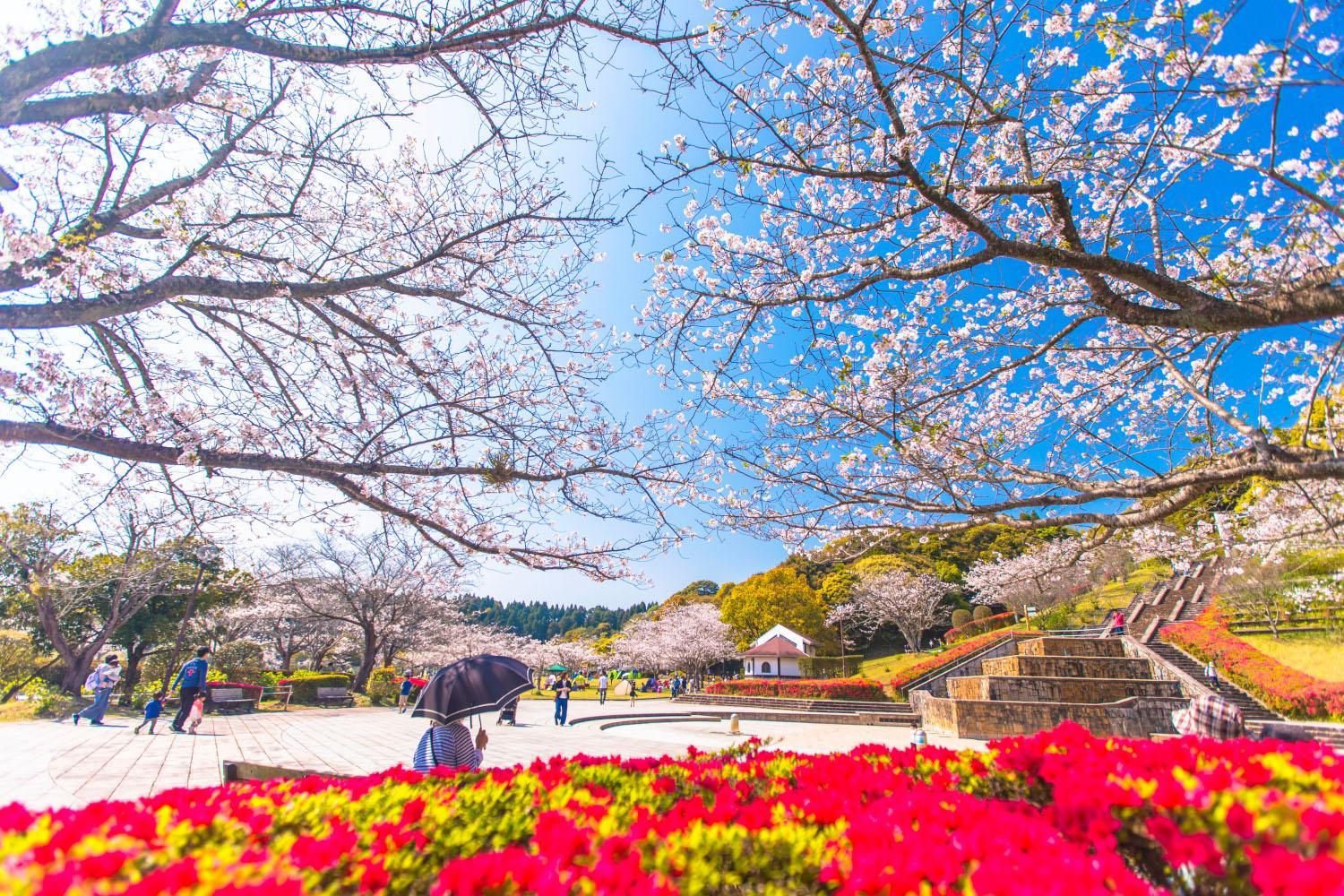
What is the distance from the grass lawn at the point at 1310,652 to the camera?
1758 centimetres

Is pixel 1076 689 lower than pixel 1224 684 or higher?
higher

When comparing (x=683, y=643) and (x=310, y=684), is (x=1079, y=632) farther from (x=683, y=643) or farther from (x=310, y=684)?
(x=310, y=684)

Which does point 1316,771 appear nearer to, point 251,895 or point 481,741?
point 251,895

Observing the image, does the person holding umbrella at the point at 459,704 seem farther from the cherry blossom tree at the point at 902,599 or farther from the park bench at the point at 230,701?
the cherry blossom tree at the point at 902,599

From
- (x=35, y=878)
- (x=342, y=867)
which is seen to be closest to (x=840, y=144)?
(x=342, y=867)

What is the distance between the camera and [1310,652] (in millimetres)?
18969

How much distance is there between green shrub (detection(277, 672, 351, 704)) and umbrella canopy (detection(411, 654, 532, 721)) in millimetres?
19008

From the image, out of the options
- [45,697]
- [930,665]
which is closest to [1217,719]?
[930,665]

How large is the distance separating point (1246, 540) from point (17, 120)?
16.8 metres

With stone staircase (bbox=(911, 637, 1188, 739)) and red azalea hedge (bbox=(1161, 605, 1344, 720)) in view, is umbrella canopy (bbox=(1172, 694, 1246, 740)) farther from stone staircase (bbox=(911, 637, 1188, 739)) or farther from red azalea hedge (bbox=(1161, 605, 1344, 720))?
red azalea hedge (bbox=(1161, 605, 1344, 720))

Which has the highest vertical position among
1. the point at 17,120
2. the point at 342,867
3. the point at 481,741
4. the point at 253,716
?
the point at 17,120

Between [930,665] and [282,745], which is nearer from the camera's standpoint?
[282,745]

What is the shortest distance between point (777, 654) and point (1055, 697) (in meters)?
21.1

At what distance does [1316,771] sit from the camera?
7.20ft
